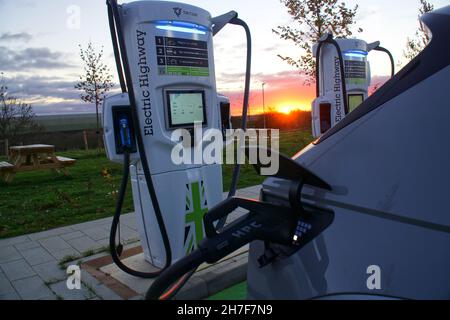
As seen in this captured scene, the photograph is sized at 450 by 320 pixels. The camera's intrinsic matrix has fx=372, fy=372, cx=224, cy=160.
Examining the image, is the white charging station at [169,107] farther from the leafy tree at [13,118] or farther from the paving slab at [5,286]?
the leafy tree at [13,118]

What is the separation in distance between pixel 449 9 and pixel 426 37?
11 cm

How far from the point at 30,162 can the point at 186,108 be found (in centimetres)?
916

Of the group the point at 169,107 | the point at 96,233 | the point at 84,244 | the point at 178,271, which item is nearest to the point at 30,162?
the point at 96,233

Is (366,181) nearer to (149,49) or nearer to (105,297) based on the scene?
(149,49)

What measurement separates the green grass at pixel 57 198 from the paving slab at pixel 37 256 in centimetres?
97

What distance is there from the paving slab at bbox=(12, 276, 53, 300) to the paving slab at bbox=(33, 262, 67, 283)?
0.07 meters

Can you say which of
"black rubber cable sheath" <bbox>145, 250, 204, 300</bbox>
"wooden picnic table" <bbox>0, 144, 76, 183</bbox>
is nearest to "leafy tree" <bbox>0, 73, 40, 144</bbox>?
"wooden picnic table" <bbox>0, 144, 76, 183</bbox>

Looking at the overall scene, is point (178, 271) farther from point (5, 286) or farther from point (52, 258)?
point (52, 258)

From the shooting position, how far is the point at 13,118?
70.9 feet

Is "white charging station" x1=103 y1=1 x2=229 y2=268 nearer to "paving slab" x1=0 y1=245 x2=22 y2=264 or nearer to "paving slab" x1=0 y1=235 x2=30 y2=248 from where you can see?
"paving slab" x1=0 y1=245 x2=22 y2=264

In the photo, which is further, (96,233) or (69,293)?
(96,233)

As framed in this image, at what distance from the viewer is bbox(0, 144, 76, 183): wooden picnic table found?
978 cm
